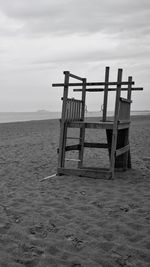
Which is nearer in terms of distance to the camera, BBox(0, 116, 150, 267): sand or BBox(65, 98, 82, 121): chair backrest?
BBox(0, 116, 150, 267): sand

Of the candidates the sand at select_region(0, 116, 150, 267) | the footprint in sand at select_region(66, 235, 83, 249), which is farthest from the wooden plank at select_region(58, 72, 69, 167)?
the footprint in sand at select_region(66, 235, 83, 249)

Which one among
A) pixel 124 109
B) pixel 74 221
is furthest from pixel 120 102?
pixel 74 221

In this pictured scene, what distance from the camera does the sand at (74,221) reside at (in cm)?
328

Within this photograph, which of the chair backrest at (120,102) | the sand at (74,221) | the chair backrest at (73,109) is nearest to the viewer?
the sand at (74,221)

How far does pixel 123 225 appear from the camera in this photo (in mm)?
4125

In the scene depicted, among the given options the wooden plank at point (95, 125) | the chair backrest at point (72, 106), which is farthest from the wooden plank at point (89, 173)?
the chair backrest at point (72, 106)

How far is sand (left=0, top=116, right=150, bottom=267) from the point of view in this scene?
10.8 ft

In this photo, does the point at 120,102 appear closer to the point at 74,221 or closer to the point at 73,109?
the point at 73,109

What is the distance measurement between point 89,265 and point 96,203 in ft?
6.77

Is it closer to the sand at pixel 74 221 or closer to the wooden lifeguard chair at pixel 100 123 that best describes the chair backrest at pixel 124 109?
the wooden lifeguard chair at pixel 100 123

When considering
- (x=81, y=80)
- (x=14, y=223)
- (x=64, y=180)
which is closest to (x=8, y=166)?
(x=64, y=180)

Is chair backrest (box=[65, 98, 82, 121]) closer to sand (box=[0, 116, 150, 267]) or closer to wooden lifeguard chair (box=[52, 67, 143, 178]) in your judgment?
wooden lifeguard chair (box=[52, 67, 143, 178])

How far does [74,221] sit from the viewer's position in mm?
4289

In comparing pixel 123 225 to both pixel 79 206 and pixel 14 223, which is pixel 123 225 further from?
pixel 14 223
